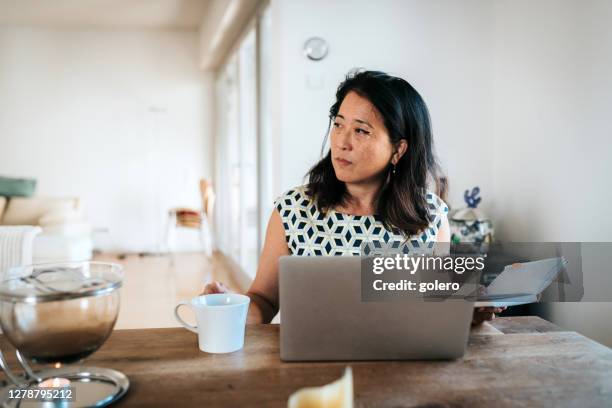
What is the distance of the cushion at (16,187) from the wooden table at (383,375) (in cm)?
606

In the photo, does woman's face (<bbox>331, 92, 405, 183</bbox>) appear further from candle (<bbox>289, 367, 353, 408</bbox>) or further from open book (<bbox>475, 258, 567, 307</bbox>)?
candle (<bbox>289, 367, 353, 408</bbox>)

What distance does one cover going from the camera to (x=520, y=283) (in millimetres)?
1039

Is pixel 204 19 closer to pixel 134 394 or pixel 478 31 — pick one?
pixel 478 31

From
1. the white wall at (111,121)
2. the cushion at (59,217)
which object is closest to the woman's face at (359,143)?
the cushion at (59,217)

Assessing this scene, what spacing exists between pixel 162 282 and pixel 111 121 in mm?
2773

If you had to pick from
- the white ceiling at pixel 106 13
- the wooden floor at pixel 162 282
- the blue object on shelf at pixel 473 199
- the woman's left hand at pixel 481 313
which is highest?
the white ceiling at pixel 106 13

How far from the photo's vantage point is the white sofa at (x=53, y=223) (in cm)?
468

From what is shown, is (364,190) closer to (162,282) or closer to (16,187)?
(162,282)

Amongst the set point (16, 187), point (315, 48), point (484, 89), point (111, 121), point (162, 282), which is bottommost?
point (162, 282)

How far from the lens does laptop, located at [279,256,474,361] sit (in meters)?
0.87

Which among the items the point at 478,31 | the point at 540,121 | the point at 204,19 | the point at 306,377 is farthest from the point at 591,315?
the point at 204,19

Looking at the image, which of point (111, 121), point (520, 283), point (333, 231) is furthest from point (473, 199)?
point (111, 121)

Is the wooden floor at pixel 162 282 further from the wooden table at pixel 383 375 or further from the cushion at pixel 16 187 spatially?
the wooden table at pixel 383 375

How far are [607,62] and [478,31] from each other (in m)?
0.97
